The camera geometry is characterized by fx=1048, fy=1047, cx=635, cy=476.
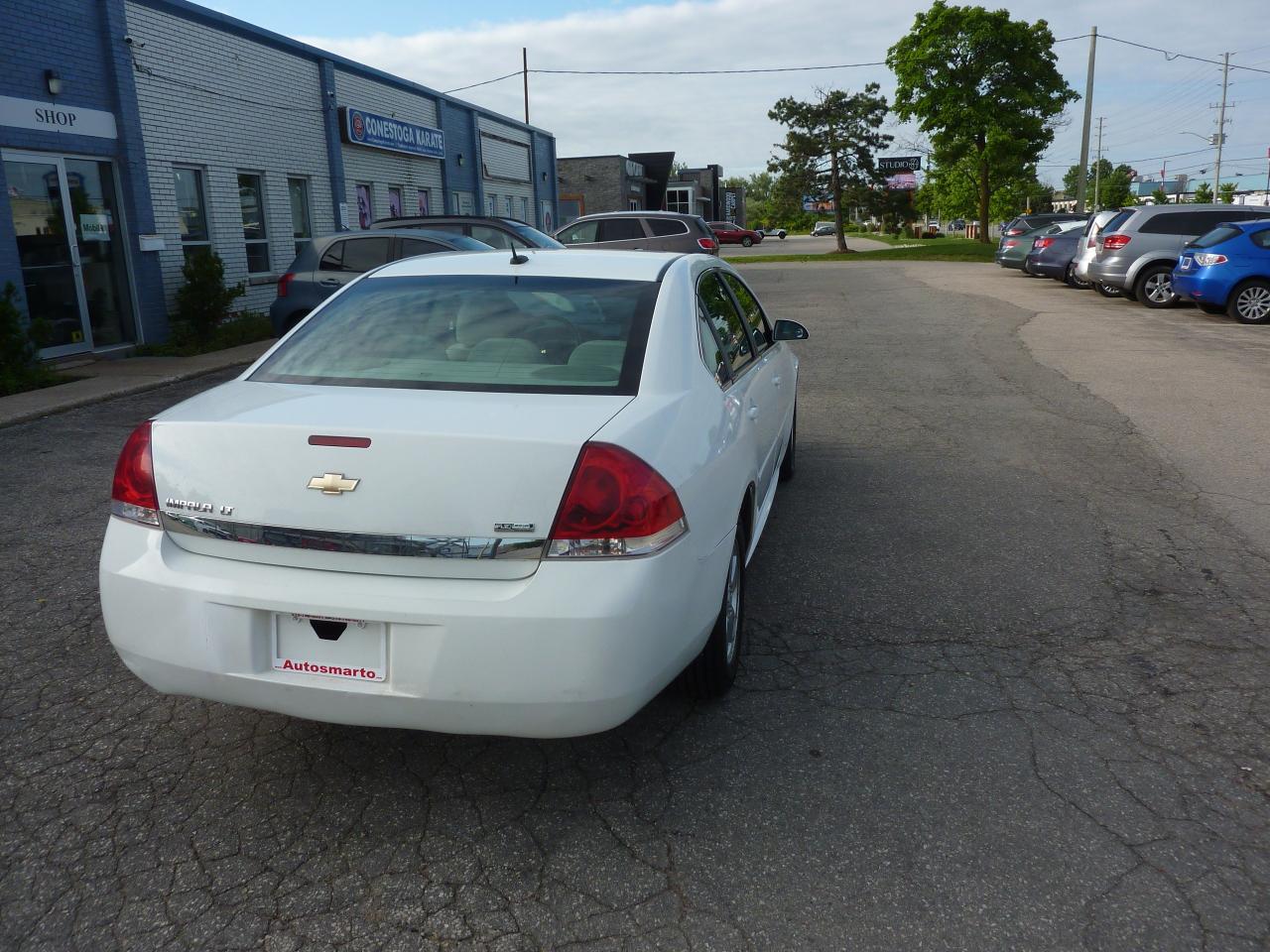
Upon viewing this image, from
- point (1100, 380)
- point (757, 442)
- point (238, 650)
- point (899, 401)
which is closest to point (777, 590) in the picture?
point (757, 442)

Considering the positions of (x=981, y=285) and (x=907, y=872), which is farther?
(x=981, y=285)

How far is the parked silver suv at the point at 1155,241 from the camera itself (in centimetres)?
1883

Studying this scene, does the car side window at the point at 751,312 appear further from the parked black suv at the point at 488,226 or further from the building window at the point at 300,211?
the building window at the point at 300,211

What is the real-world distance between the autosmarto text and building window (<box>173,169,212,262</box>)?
1398 centimetres

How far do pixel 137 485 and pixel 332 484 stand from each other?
0.70m

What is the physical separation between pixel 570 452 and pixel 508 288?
4.39ft

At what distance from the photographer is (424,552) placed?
2770 mm

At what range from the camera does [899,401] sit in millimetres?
9883

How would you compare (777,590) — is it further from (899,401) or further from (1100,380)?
(1100,380)

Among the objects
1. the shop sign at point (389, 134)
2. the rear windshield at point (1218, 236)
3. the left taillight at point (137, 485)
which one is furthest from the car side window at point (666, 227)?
the left taillight at point (137, 485)

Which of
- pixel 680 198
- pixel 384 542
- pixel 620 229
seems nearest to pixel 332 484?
pixel 384 542

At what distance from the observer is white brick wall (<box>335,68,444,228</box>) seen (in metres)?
21.2

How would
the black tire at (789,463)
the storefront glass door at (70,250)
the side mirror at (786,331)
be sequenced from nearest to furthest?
the side mirror at (786,331), the black tire at (789,463), the storefront glass door at (70,250)

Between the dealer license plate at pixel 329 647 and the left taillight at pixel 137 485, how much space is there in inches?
21.7
